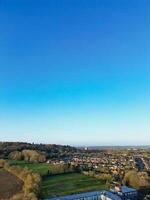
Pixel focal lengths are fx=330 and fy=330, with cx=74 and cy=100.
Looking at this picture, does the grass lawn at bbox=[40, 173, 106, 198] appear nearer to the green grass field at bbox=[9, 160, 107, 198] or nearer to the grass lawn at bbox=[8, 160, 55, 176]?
the green grass field at bbox=[9, 160, 107, 198]

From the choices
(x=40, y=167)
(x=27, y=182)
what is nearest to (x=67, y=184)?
(x=27, y=182)

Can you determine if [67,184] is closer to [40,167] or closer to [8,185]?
[8,185]

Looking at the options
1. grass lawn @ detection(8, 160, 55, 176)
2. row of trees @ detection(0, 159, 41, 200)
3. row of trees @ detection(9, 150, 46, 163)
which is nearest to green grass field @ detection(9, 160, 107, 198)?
row of trees @ detection(0, 159, 41, 200)

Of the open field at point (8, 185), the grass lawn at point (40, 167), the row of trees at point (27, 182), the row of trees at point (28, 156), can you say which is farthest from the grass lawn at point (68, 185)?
the row of trees at point (28, 156)

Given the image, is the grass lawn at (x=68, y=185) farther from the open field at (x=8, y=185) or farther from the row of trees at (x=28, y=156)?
the row of trees at (x=28, y=156)

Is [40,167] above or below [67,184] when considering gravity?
above

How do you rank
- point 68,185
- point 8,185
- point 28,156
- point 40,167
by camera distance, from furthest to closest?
1. point 28,156
2. point 40,167
3. point 68,185
4. point 8,185

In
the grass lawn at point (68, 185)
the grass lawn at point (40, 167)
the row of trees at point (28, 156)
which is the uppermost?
the row of trees at point (28, 156)
